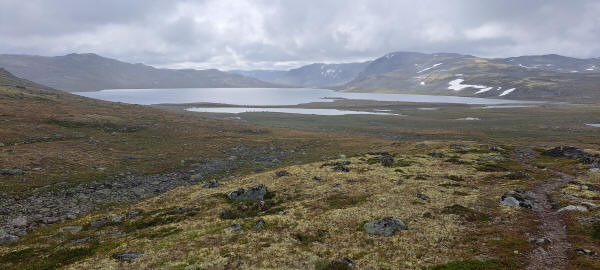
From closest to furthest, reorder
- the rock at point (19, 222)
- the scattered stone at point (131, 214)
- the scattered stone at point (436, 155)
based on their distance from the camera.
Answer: the rock at point (19, 222) → the scattered stone at point (131, 214) → the scattered stone at point (436, 155)

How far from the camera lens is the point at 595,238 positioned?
2234 centimetres

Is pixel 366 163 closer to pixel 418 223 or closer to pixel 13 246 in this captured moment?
pixel 418 223

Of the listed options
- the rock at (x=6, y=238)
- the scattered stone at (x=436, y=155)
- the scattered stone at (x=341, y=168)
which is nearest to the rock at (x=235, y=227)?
the rock at (x=6, y=238)

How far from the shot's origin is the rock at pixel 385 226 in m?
26.0

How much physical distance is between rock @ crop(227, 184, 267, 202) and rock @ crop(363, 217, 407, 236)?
15550 mm

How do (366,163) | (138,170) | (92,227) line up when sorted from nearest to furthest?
1. (92,227)
2. (138,170)
3. (366,163)

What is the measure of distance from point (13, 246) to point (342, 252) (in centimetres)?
2739

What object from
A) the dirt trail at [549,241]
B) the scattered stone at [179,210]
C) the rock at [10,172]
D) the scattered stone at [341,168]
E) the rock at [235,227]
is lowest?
the scattered stone at [179,210]

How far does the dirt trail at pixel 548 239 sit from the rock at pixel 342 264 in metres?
11.0

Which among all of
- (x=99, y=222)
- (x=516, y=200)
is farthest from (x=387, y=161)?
(x=99, y=222)

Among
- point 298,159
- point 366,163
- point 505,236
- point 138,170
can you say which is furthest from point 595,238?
point 138,170

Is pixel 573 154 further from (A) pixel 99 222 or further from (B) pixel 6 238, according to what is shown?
(B) pixel 6 238

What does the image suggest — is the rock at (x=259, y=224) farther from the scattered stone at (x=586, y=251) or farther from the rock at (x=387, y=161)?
the rock at (x=387, y=161)

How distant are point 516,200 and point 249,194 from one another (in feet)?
98.9
